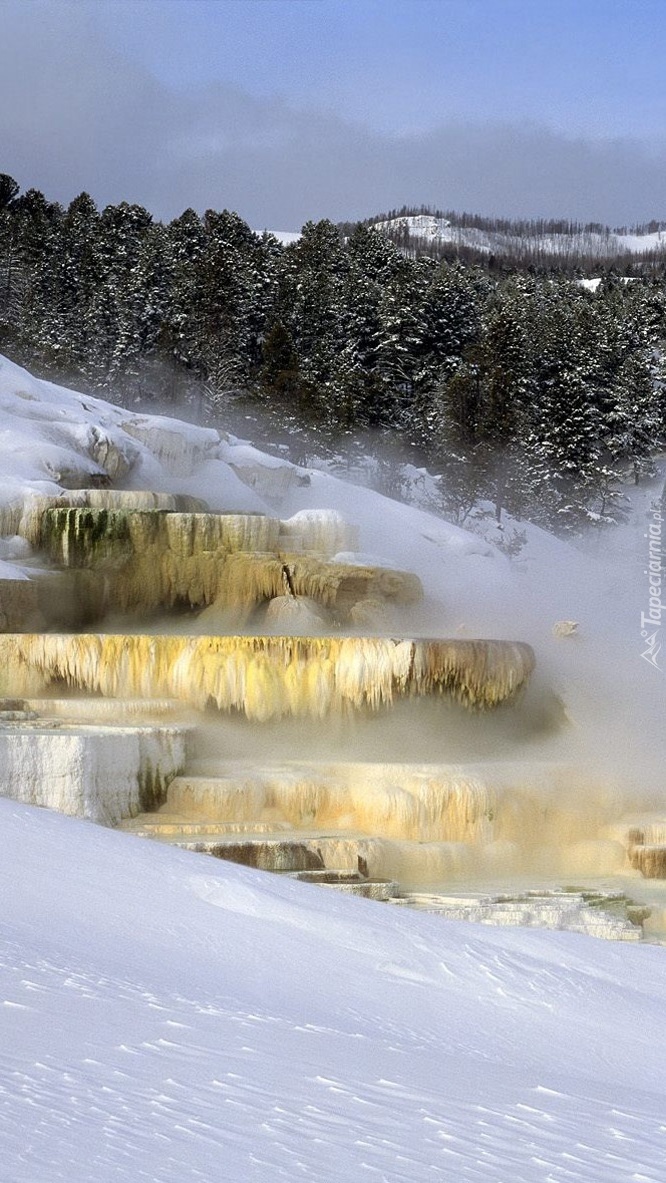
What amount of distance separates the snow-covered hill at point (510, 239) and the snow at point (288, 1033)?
272 feet

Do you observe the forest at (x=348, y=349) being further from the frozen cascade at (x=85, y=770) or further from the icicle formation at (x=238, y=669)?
the frozen cascade at (x=85, y=770)

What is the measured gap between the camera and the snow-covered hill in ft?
291

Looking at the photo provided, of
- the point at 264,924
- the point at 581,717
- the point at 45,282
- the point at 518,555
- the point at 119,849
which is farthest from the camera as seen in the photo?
the point at 45,282

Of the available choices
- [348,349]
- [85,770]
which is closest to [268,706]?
[85,770]

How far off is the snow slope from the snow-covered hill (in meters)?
82.9

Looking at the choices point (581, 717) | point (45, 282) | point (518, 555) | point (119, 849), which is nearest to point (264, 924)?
point (119, 849)

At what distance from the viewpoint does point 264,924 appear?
472 cm

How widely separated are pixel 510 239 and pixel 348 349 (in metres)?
59.3

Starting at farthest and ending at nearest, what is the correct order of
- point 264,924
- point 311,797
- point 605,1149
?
point 311,797, point 264,924, point 605,1149

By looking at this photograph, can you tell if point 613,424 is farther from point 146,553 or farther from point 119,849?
point 119,849

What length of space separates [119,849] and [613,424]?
35.8m

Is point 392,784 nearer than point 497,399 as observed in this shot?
Yes

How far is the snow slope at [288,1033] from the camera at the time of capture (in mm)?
2578

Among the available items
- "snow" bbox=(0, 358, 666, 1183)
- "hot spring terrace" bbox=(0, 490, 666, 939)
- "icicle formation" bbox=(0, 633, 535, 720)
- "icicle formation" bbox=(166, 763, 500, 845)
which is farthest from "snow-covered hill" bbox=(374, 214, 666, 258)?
"snow" bbox=(0, 358, 666, 1183)
